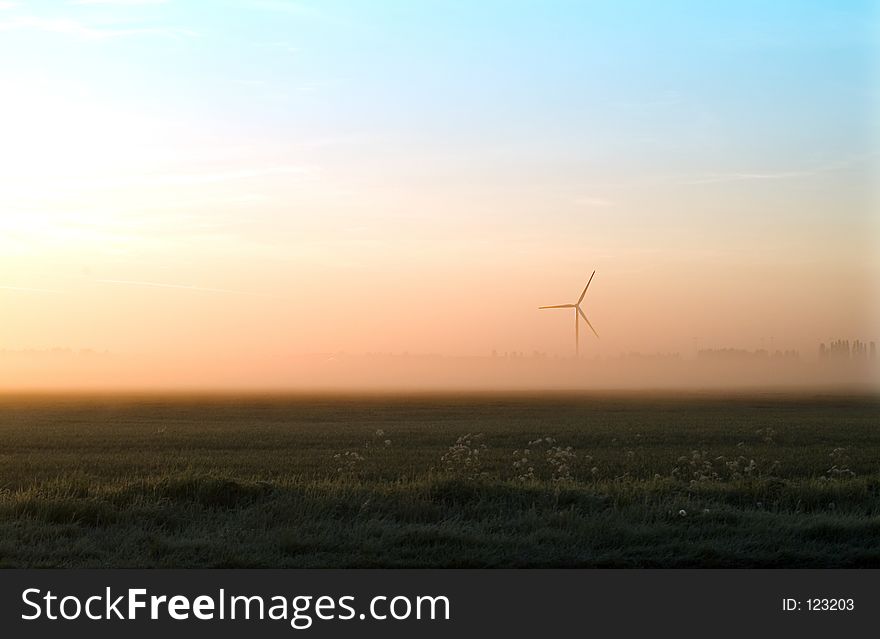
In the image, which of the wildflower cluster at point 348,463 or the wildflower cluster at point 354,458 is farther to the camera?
the wildflower cluster at point 348,463

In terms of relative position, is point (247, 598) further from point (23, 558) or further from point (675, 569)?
point (675, 569)

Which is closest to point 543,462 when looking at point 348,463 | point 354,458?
point 354,458

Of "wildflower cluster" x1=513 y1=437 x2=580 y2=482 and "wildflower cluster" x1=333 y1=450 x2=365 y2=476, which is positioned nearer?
"wildflower cluster" x1=513 y1=437 x2=580 y2=482

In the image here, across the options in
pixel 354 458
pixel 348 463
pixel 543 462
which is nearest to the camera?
pixel 348 463

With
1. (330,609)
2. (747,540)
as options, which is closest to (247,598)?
(330,609)

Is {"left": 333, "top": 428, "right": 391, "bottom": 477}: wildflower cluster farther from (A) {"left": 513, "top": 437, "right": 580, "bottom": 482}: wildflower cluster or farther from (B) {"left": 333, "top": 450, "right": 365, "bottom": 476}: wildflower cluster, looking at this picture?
(A) {"left": 513, "top": 437, "right": 580, "bottom": 482}: wildflower cluster

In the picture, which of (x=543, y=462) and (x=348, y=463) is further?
(x=543, y=462)

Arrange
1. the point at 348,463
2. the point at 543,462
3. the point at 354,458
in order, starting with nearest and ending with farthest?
the point at 348,463 → the point at 543,462 → the point at 354,458

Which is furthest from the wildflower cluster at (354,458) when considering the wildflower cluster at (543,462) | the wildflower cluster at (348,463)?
the wildflower cluster at (543,462)

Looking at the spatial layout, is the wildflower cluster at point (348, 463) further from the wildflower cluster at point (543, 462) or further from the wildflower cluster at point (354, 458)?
the wildflower cluster at point (543, 462)

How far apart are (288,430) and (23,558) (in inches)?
1537

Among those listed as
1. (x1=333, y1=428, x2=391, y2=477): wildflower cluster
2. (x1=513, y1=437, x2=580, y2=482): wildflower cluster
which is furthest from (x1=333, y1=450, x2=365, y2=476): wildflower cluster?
(x1=513, y1=437, x2=580, y2=482): wildflower cluster

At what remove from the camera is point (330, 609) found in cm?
800

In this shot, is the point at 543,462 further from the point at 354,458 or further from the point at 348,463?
the point at 348,463
